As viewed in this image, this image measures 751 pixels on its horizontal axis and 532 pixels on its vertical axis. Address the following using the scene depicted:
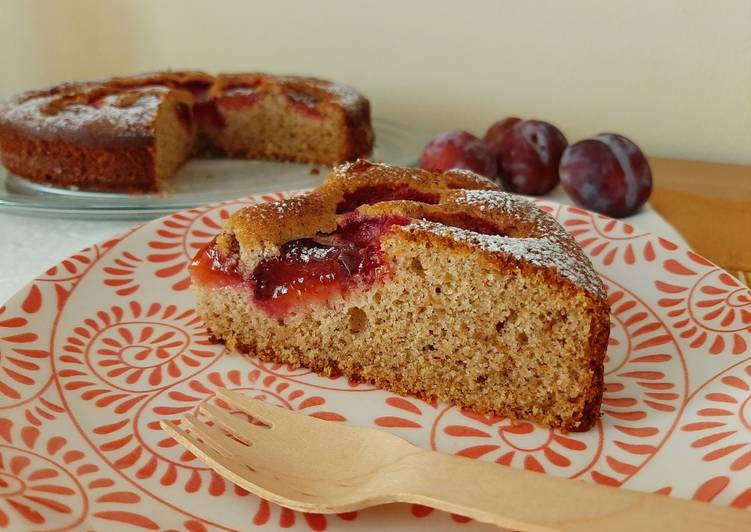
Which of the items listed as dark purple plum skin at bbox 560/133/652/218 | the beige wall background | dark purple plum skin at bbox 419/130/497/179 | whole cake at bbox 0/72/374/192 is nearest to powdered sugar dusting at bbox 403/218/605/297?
dark purple plum skin at bbox 560/133/652/218

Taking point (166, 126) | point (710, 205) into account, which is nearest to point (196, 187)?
point (166, 126)

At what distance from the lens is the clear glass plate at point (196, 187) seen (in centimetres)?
266

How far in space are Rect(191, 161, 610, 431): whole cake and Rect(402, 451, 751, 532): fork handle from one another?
40 centimetres

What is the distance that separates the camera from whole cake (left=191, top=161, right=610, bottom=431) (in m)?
1.62

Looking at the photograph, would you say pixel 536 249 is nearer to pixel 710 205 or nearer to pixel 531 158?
pixel 531 158

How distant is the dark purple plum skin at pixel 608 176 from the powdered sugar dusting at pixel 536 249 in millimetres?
976

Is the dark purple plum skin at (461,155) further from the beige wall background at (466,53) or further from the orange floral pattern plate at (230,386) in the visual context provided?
the beige wall background at (466,53)

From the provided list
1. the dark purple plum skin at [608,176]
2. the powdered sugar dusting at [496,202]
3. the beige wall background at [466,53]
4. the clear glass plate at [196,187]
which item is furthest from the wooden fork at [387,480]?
the beige wall background at [466,53]

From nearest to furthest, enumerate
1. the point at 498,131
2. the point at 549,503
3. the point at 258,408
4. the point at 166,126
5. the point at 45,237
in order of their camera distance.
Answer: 1. the point at 549,503
2. the point at 258,408
3. the point at 45,237
4. the point at 498,131
5. the point at 166,126

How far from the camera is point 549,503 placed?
1.18 metres

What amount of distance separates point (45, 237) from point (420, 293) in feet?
4.96

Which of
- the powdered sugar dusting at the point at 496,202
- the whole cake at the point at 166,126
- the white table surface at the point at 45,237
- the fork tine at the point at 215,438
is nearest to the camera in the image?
the fork tine at the point at 215,438

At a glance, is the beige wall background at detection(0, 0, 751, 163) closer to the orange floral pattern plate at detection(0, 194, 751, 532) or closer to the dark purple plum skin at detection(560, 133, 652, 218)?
the dark purple plum skin at detection(560, 133, 652, 218)

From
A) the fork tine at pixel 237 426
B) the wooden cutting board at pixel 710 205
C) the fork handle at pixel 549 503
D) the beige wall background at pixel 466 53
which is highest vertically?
the beige wall background at pixel 466 53
